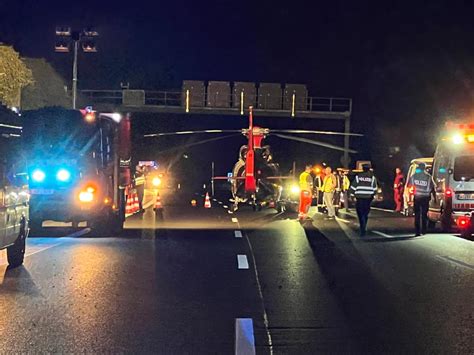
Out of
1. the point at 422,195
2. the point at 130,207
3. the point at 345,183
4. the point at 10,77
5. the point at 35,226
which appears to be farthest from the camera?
the point at 345,183

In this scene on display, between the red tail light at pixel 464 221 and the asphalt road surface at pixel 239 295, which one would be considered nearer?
the asphalt road surface at pixel 239 295

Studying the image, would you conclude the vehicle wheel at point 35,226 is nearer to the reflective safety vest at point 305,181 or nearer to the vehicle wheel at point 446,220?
the reflective safety vest at point 305,181

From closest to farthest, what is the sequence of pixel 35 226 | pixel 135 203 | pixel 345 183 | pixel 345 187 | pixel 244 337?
1. pixel 244 337
2. pixel 35 226
3. pixel 135 203
4. pixel 345 183
5. pixel 345 187

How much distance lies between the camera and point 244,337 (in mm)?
7641

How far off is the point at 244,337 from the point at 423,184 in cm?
1117

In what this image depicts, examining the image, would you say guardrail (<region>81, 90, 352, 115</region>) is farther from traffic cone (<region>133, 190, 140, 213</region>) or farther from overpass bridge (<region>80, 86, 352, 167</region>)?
traffic cone (<region>133, 190, 140, 213</region>)

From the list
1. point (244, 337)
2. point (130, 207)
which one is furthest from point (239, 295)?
point (130, 207)

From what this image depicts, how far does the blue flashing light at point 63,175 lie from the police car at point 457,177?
8.26 m

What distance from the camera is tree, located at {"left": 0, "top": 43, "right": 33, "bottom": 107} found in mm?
26891

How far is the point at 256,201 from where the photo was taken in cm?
2756

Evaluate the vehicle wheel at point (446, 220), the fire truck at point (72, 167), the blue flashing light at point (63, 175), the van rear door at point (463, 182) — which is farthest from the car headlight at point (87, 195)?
the van rear door at point (463, 182)

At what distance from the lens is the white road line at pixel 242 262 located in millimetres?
12433

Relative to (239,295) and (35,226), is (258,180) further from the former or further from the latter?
(239,295)

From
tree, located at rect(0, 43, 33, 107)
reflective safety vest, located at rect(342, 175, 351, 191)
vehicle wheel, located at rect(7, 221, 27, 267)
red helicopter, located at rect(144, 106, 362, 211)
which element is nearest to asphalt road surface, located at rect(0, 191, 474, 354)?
vehicle wheel, located at rect(7, 221, 27, 267)
